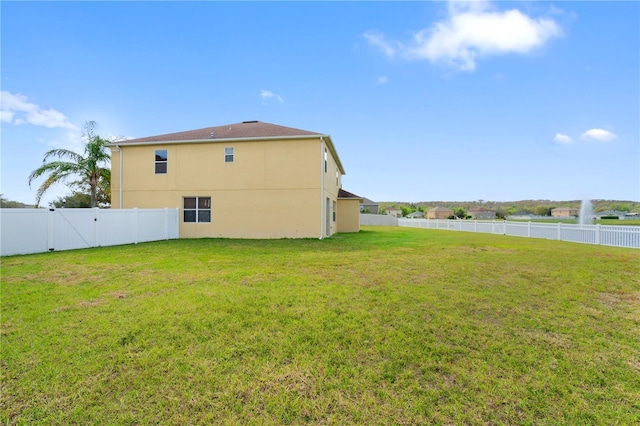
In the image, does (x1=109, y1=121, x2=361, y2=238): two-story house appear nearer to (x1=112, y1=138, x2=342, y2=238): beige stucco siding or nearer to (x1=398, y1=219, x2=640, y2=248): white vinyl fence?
(x1=112, y1=138, x2=342, y2=238): beige stucco siding

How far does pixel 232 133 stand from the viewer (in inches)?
598

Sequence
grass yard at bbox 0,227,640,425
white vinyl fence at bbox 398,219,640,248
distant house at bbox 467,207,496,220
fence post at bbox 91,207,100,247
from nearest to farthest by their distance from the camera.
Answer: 1. grass yard at bbox 0,227,640,425
2. fence post at bbox 91,207,100,247
3. white vinyl fence at bbox 398,219,640,248
4. distant house at bbox 467,207,496,220

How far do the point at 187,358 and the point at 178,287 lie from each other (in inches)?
103

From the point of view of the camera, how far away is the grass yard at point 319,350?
2.18 metres

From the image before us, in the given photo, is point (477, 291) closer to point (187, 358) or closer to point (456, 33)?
point (187, 358)

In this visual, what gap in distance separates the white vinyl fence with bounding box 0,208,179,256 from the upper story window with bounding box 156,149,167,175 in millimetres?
2557

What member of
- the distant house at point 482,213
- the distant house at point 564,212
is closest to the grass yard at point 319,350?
the distant house at point 564,212

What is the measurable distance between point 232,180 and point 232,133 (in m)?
2.60

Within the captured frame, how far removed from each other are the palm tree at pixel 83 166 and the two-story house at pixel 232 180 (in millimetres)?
3769

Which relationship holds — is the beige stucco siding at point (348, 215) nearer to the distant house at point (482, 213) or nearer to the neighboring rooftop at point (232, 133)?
the neighboring rooftop at point (232, 133)

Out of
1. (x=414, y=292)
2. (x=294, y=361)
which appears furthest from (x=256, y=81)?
(x=294, y=361)

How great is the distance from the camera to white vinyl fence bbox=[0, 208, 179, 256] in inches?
349

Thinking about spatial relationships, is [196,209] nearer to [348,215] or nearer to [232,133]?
[232,133]

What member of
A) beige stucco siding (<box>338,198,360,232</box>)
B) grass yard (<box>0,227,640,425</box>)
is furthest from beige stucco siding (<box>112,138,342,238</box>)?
grass yard (<box>0,227,640,425</box>)
